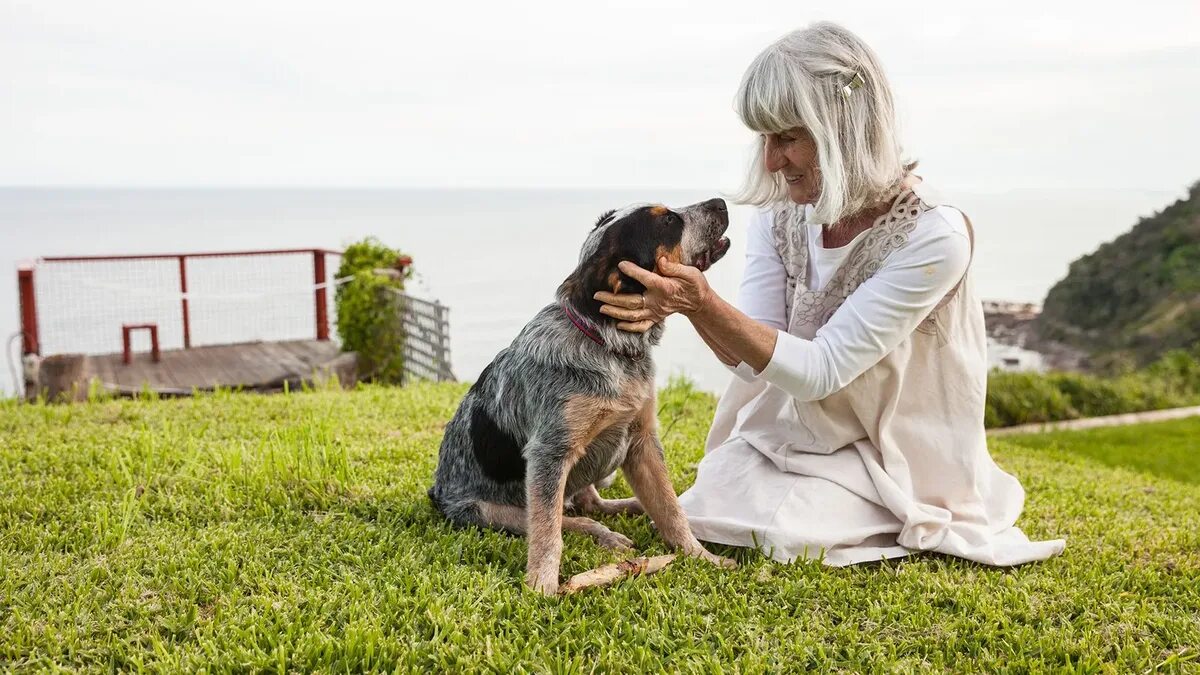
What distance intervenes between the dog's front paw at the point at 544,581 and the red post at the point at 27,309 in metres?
11.0

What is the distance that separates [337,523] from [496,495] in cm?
72

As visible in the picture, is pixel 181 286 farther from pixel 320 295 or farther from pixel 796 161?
pixel 796 161

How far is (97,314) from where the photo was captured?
12.7 m

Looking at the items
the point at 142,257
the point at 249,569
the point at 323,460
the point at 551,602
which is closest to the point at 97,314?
the point at 142,257

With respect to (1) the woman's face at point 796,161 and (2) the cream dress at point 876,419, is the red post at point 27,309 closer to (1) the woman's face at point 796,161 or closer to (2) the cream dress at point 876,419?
(2) the cream dress at point 876,419

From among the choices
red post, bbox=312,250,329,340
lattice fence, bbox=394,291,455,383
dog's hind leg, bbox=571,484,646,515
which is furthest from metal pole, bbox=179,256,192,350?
dog's hind leg, bbox=571,484,646,515

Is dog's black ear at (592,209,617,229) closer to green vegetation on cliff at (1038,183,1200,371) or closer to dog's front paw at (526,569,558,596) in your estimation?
dog's front paw at (526,569,558,596)

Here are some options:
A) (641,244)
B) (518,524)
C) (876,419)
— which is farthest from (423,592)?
(876,419)

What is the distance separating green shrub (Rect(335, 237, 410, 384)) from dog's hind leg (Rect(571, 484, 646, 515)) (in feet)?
30.1

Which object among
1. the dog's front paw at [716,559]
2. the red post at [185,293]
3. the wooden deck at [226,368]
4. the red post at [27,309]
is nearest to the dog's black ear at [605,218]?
the dog's front paw at [716,559]

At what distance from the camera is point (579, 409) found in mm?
3150

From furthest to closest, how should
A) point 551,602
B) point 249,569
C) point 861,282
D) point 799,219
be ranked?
point 799,219 < point 861,282 < point 249,569 < point 551,602

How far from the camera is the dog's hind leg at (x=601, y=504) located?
13.5ft

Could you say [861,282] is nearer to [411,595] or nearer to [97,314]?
[411,595]
